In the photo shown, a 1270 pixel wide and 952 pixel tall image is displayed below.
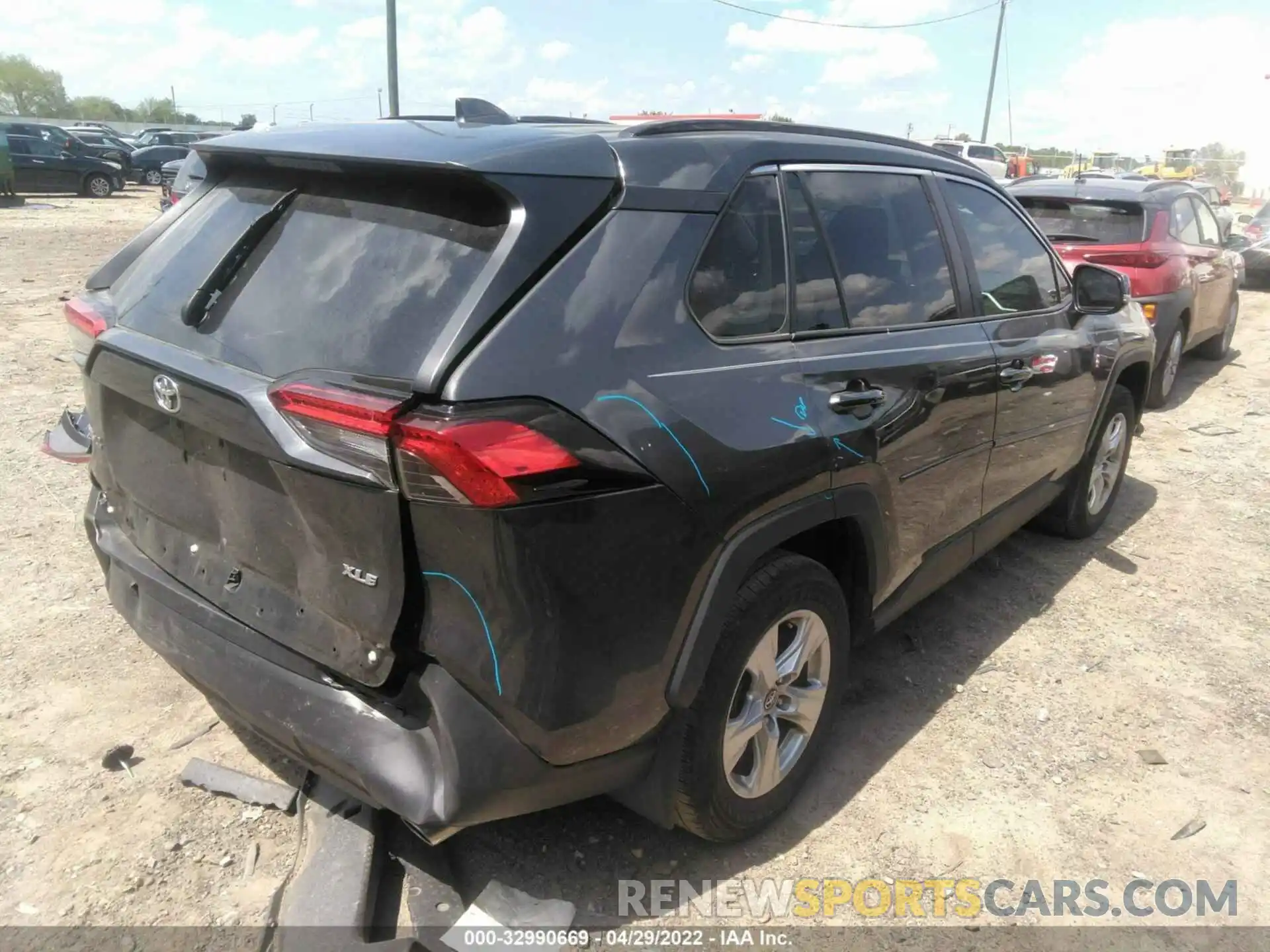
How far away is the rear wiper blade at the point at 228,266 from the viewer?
2.30 m

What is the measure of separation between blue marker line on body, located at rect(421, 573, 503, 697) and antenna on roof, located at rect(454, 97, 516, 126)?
1.31 m

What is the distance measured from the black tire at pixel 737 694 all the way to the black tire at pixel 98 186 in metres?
28.3

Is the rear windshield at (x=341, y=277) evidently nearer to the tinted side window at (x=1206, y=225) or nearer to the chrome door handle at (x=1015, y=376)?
the chrome door handle at (x=1015, y=376)

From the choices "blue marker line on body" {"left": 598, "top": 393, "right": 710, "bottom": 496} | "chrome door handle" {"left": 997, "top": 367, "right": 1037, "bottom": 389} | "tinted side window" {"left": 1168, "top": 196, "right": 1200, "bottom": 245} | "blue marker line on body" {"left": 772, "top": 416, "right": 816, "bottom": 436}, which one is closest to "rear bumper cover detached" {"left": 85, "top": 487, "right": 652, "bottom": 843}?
"blue marker line on body" {"left": 598, "top": 393, "right": 710, "bottom": 496}

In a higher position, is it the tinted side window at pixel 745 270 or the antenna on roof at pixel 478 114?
the antenna on roof at pixel 478 114

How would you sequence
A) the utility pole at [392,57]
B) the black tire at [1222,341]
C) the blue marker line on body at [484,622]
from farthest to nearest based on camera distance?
the utility pole at [392,57], the black tire at [1222,341], the blue marker line on body at [484,622]

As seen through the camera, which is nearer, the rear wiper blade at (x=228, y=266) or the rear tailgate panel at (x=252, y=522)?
the rear tailgate panel at (x=252, y=522)

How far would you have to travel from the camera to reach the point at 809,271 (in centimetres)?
268

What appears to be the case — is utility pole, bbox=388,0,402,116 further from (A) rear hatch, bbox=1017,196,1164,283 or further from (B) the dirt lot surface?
(B) the dirt lot surface

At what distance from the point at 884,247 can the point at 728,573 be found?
4.50 feet

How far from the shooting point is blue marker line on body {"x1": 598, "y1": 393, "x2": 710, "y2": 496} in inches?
78.6

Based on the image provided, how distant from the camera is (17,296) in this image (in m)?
10.4

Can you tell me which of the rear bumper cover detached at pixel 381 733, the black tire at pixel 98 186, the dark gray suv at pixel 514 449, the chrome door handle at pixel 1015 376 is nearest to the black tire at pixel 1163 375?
the chrome door handle at pixel 1015 376

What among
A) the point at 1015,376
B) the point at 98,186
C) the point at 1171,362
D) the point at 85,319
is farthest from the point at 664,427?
the point at 98,186
